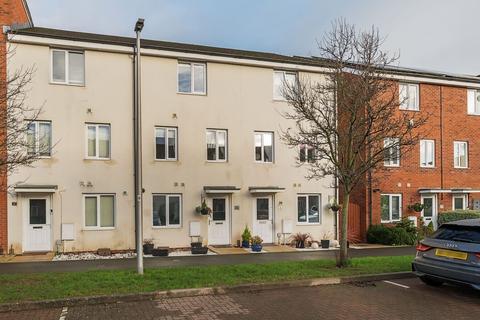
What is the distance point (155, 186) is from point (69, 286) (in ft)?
28.8

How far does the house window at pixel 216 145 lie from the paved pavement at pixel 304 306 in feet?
32.1

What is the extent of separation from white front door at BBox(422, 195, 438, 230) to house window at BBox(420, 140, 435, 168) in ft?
5.14

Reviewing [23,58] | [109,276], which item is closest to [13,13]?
[23,58]

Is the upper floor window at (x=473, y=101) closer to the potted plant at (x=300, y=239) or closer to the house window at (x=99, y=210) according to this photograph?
the potted plant at (x=300, y=239)

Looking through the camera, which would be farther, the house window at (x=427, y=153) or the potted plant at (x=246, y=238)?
the house window at (x=427, y=153)

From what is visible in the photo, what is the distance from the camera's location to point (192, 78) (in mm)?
18656

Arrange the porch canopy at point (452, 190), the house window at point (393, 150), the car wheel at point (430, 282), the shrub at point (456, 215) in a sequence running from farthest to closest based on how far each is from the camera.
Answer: the porch canopy at point (452, 190), the shrub at point (456, 215), the house window at point (393, 150), the car wheel at point (430, 282)

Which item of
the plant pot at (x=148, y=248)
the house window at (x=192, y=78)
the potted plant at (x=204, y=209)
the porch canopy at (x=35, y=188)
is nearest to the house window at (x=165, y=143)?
the house window at (x=192, y=78)

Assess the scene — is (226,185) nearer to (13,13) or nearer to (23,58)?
(23,58)

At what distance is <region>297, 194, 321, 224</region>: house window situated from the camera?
20.0m

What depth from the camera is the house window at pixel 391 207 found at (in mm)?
21500

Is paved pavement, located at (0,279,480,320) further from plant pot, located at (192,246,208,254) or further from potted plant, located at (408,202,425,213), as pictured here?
potted plant, located at (408,202,425,213)

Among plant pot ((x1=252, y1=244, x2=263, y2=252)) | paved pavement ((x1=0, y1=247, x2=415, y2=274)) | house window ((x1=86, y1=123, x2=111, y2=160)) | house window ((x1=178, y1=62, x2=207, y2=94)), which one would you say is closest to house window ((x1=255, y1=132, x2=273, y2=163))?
house window ((x1=178, y1=62, x2=207, y2=94))

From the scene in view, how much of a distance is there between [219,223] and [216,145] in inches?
124
